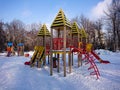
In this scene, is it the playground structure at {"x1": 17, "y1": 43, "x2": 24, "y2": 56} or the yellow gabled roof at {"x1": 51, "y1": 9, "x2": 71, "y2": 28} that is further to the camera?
the playground structure at {"x1": 17, "y1": 43, "x2": 24, "y2": 56}

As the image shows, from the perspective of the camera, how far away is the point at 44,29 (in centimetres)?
1642

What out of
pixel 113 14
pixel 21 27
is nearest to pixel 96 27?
pixel 113 14

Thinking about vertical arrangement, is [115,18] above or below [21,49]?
above

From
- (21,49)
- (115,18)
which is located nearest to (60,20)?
(21,49)

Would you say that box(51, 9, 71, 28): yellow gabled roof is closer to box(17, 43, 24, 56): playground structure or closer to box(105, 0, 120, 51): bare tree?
box(17, 43, 24, 56): playground structure

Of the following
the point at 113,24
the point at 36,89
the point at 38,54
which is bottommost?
the point at 36,89

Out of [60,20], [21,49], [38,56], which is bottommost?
[38,56]

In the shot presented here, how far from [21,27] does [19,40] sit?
1161cm

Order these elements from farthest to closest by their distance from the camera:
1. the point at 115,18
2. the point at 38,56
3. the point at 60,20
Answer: the point at 115,18
the point at 38,56
the point at 60,20

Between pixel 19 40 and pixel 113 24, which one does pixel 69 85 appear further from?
pixel 19 40

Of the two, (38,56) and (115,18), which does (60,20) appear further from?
(115,18)

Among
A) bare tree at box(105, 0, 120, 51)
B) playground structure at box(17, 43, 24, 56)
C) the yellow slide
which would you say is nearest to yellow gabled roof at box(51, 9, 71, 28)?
the yellow slide

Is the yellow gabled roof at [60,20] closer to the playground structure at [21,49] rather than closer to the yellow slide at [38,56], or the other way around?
the yellow slide at [38,56]

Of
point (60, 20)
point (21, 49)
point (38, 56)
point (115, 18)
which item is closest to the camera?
point (60, 20)
